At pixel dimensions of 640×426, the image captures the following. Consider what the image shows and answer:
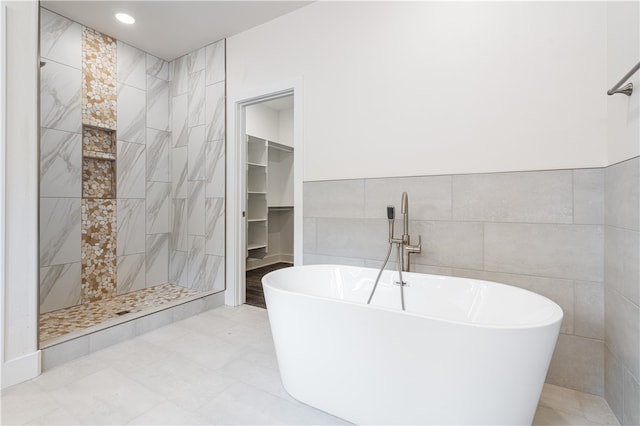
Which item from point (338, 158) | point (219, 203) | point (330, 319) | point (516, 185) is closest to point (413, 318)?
point (330, 319)

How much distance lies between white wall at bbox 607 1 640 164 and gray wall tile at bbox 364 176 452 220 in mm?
791

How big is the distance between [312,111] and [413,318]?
188 centimetres

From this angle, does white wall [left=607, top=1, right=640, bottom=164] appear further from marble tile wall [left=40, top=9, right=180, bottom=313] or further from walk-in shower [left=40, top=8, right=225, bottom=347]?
marble tile wall [left=40, top=9, right=180, bottom=313]

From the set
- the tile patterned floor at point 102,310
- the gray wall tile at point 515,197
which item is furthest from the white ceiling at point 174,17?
the tile patterned floor at point 102,310

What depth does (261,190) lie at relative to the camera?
14.5 ft

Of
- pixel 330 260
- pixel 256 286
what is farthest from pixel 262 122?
pixel 330 260

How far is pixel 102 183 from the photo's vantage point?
9.74 feet

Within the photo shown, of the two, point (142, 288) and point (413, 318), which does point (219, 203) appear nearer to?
point (142, 288)

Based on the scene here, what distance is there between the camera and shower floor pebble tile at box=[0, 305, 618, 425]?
1377 mm

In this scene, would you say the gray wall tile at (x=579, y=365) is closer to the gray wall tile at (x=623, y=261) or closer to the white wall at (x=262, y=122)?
the gray wall tile at (x=623, y=261)

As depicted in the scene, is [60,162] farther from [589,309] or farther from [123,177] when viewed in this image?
[589,309]

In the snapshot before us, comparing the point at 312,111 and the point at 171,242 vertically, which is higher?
the point at 312,111

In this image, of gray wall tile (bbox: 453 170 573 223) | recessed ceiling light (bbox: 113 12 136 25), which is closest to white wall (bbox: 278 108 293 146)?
recessed ceiling light (bbox: 113 12 136 25)

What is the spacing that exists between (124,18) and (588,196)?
12.3ft
